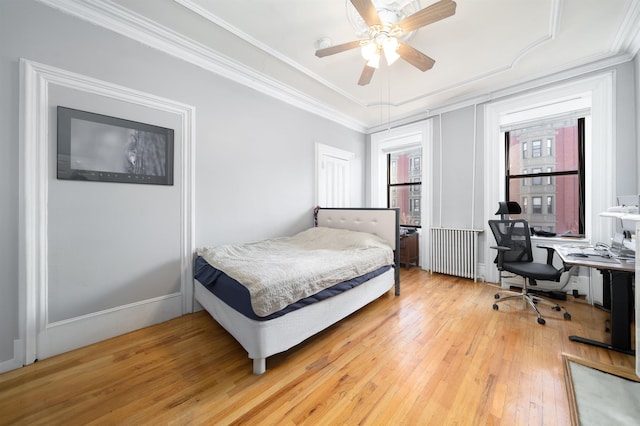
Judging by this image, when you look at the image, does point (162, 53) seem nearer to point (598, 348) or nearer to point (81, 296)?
point (81, 296)

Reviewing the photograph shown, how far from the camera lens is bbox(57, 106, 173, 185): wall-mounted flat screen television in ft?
6.04

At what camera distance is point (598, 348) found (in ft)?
6.02

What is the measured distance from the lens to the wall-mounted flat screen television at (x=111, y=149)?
184cm

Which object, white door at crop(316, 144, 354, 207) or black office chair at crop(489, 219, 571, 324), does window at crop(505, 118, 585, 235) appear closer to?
black office chair at crop(489, 219, 571, 324)

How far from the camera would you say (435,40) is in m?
2.36

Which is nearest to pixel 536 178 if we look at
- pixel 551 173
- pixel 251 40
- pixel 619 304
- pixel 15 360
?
pixel 551 173

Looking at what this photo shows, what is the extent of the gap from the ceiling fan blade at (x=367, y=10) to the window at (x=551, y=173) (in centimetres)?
309

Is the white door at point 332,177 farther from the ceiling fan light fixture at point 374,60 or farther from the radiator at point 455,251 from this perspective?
the ceiling fan light fixture at point 374,60

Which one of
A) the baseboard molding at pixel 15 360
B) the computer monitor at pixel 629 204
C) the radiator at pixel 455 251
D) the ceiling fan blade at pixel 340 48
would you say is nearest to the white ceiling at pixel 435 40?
the ceiling fan blade at pixel 340 48

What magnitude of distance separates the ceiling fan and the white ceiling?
365mm

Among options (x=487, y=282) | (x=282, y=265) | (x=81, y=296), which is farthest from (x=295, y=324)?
(x=487, y=282)

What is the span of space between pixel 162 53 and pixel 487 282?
4909mm

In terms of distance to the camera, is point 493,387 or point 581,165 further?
point 581,165

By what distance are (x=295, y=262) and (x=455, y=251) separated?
2.87 meters
